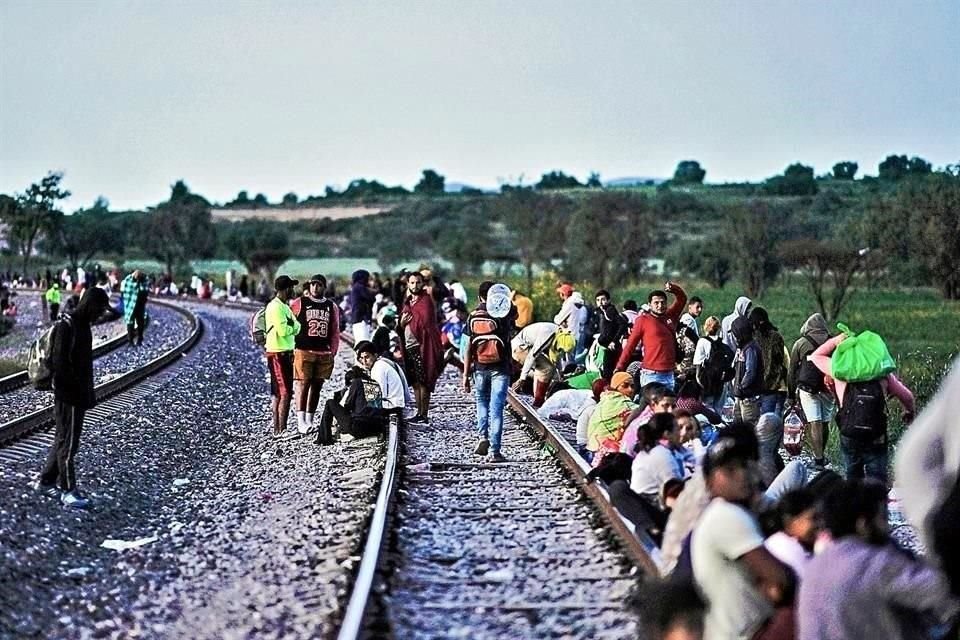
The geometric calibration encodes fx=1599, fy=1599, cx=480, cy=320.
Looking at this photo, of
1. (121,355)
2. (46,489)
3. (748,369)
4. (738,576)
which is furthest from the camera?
A: (121,355)

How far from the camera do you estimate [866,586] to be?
651 cm

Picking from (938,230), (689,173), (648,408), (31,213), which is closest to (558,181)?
(689,173)

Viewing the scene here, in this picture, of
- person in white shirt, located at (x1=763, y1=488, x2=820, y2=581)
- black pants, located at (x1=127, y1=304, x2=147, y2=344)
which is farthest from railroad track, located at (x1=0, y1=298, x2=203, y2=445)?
person in white shirt, located at (x1=763, y1=488, x2=820, y2=581)

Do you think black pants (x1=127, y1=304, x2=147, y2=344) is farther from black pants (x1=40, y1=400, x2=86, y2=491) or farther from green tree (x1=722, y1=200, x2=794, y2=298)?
green tree (x1=722, y1=200, x2=794, y2=298)

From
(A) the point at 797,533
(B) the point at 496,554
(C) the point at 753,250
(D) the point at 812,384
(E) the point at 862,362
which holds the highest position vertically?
(C) the point at 753,250

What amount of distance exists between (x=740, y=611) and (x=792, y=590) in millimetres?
280

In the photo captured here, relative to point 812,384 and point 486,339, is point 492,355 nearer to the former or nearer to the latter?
point 486,339

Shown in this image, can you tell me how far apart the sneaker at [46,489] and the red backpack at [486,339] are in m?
4.02

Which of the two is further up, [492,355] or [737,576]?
[492,355]

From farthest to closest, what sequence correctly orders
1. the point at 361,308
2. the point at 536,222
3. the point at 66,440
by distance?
the point at 536,222
the point at 361,308
the point at 66,440

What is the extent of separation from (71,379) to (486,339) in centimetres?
391

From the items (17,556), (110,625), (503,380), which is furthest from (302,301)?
(110,625)

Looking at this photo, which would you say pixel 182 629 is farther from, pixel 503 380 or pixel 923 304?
pixel 923 304

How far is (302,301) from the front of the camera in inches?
674
